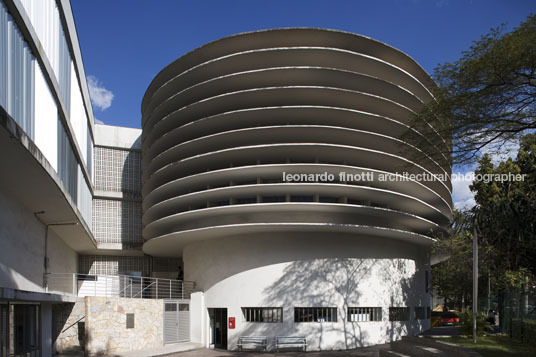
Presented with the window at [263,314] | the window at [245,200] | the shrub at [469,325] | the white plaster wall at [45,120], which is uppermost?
the white plaster wall at [45,120]

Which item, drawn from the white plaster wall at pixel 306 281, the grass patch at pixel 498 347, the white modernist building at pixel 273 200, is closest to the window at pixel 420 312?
the white modernist building at pixel 273 200

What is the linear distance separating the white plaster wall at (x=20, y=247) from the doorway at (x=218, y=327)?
1019cm

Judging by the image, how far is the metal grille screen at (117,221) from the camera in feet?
129

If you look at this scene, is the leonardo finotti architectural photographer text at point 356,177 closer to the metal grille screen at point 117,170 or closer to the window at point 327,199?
the window at point 327,199

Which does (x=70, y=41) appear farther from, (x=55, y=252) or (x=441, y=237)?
(x=441, y=237)

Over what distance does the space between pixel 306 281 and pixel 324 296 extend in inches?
53.4

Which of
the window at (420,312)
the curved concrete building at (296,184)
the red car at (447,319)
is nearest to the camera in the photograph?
the curved concrete building at (296,184)

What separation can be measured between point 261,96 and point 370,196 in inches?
345

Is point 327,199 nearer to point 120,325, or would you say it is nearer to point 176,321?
point 176,321

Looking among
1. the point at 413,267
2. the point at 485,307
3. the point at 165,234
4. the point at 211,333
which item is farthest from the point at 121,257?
the point at 485,307

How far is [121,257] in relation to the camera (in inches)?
1623

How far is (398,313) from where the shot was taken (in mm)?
32344

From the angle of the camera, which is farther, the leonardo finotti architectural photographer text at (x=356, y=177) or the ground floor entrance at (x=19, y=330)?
the leonardo finotti architectural photographer text at (x=356, y=177)

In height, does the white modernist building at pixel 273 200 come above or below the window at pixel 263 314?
above
